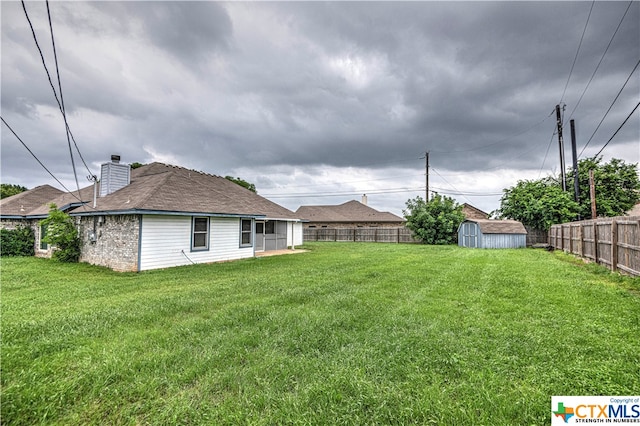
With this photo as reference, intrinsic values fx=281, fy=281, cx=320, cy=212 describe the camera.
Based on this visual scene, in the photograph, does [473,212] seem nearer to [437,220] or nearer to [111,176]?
[437,220]

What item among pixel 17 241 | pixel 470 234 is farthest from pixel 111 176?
pixel 470 234

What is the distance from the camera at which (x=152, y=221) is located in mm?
10719

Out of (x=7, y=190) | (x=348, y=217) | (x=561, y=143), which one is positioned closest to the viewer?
(x=561, y=143)

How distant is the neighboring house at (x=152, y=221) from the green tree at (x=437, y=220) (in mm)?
14892

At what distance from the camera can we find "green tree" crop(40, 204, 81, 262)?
1202 centimetres

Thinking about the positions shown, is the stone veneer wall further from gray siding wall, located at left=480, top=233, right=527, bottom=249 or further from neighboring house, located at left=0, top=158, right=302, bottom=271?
gray siding wall, located at left=480, top=233, right=527, bottom=249

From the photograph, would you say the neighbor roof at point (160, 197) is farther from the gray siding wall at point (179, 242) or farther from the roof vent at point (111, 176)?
the gray siding wall at point (179, 242)

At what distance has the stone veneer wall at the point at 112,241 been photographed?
10484mm

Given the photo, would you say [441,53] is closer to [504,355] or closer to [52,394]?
[504,355]

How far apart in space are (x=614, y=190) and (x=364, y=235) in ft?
66.6

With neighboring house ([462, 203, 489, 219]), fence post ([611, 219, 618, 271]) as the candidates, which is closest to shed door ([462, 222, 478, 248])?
fence post ([611, 219, 618, 271])

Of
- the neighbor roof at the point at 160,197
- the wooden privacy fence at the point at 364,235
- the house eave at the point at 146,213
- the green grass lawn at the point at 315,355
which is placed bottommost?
the green grass lawn at the point at 315,355

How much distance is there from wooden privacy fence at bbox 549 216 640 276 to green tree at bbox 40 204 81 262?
19.8 meters

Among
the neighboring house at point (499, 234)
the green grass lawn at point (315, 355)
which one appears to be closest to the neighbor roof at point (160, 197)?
the green grass lawn at point (315, 355)
